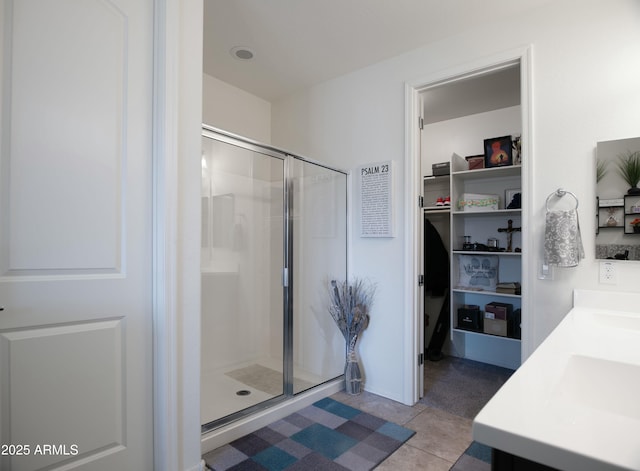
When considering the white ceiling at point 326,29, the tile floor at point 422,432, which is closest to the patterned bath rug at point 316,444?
the tile floor at point 422,432

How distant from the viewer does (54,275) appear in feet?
4.51

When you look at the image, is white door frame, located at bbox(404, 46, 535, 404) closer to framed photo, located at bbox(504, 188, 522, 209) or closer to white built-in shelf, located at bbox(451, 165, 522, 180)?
white built-in shelf, located at bbox(451, 165, 522, 180)

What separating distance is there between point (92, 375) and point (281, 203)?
1575 millimetres

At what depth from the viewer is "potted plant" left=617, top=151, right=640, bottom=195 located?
1.82 m

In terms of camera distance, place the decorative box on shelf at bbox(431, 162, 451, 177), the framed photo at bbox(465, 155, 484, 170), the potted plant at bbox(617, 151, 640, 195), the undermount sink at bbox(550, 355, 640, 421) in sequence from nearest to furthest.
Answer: the undermount sink at bbox(550, 355, 640, 421)
the potted plant at bbox(617, 151, 640, 195)
the framed photo at bbox(465, 155, 484, 170)
the decorative box on shelf at bbox(431, 162, 451, 177)

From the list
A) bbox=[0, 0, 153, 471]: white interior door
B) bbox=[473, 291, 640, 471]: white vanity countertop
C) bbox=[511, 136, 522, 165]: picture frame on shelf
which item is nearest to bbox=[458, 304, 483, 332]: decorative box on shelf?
bbox=[511, 136, 522, 165]: picture frame on shelf

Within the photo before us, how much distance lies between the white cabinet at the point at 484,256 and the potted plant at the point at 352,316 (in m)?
1.09

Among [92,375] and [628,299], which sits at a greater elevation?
[628,299]

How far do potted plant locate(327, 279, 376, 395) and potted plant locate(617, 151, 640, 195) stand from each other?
5.47 ft

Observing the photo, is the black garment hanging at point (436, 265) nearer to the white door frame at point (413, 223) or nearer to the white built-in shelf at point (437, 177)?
the white built-in shelf at point (437, 177)

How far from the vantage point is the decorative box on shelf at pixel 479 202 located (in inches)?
131

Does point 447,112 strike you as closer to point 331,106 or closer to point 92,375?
point 331,106

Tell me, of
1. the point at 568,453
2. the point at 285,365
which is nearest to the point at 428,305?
the point at 285,365

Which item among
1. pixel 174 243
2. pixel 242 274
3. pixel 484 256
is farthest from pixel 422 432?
pixel 484 256
